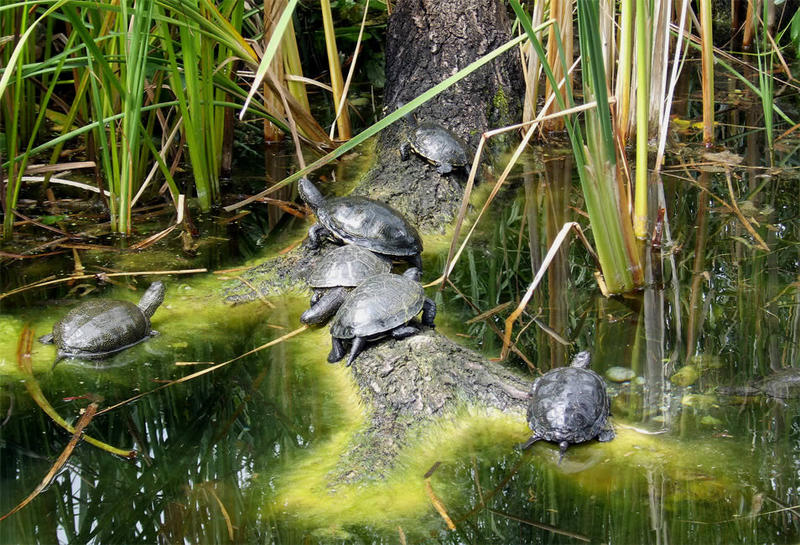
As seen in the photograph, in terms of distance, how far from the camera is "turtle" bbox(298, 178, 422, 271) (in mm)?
3820

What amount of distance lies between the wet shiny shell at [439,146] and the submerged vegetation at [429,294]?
343mm

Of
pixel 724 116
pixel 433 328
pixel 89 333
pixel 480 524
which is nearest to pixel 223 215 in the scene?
pixel 89 333

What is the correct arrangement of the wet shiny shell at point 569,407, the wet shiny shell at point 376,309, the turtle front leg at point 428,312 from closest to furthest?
the wet shiny shell at point 569,407
the wet shiny shell at point 376,309
the turtle front leg at point 428,312

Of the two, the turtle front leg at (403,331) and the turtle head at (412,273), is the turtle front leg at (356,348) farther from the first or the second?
the turtle head at (412,273)

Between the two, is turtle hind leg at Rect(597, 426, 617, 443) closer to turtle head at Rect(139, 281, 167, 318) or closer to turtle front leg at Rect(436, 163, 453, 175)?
turtle head at Rect(139, 281, 167, 318)

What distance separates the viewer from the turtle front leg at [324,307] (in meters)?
3.46

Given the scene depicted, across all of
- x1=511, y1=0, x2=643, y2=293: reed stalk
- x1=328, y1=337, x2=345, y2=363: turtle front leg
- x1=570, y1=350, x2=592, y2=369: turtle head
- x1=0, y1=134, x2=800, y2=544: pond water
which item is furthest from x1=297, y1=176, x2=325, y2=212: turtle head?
x1=570, y1=350, x2=592, y2=369: turtle head

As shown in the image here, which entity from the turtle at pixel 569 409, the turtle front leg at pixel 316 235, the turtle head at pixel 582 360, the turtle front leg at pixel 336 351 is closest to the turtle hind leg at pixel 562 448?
the turtle at pixel 569 409

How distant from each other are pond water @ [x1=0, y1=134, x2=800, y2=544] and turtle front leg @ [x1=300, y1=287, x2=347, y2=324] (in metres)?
0.08

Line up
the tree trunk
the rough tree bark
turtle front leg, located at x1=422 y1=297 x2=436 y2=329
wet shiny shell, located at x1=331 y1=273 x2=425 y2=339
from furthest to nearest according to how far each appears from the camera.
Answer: the tree trunk → turtle front leg, located at x1=422 y1=297 x2=436 y2=329 → wet shiny shell, located at x1=331 y1=273 x2=425 y2=339 → the rough tree bark

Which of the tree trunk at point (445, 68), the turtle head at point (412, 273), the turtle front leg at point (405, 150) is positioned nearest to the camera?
the turtle head at point (412, 273)

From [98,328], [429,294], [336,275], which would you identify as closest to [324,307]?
[336,275]

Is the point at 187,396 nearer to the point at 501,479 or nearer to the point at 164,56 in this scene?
the point at 501,479

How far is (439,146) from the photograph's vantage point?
15.2 feet
